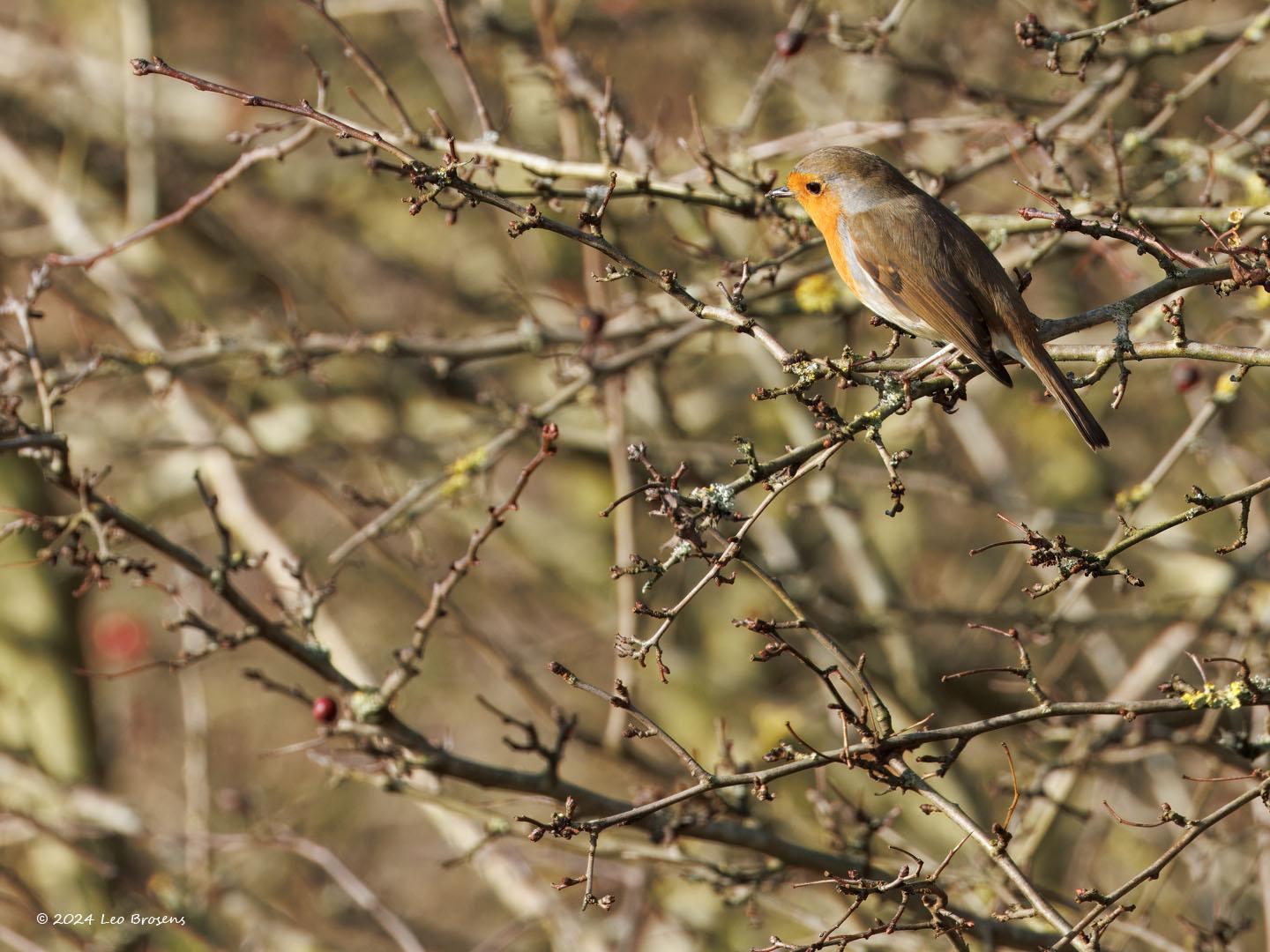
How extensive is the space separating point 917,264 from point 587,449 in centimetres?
382

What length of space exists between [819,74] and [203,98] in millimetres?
4432

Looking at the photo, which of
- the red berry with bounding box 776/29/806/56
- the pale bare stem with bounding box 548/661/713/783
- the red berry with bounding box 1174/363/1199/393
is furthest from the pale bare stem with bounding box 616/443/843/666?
the red berry with bounding box 1174/363/1199/393

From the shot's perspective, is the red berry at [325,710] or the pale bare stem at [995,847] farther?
the red berry at [325,710]

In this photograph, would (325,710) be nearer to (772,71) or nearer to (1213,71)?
(772,71)

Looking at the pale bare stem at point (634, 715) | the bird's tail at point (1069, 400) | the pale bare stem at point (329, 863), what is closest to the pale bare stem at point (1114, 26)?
the bird's tail at point (1069, 400)

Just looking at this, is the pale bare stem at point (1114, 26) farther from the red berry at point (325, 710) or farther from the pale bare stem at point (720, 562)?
the red berry at point (325, 710)

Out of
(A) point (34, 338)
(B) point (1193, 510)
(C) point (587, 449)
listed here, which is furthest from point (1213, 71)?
(C) point (587, 449)

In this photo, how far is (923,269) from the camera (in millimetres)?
3725

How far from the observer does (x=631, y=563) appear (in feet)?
8.32

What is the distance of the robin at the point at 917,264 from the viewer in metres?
3.42

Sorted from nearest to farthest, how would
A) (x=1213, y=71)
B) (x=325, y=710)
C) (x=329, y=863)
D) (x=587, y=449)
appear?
(x=325, y=710) < (x=1213, y=71) < (x=329, y=863) < (x=587, y=449)

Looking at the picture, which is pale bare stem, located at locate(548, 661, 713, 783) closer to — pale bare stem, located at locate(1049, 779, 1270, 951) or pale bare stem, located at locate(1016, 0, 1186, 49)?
pale bare stem, located at locate(1049, 779, 1270, 951)

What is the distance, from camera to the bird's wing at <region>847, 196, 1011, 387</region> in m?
3.47

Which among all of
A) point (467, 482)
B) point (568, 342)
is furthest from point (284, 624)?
point (568, 342)
